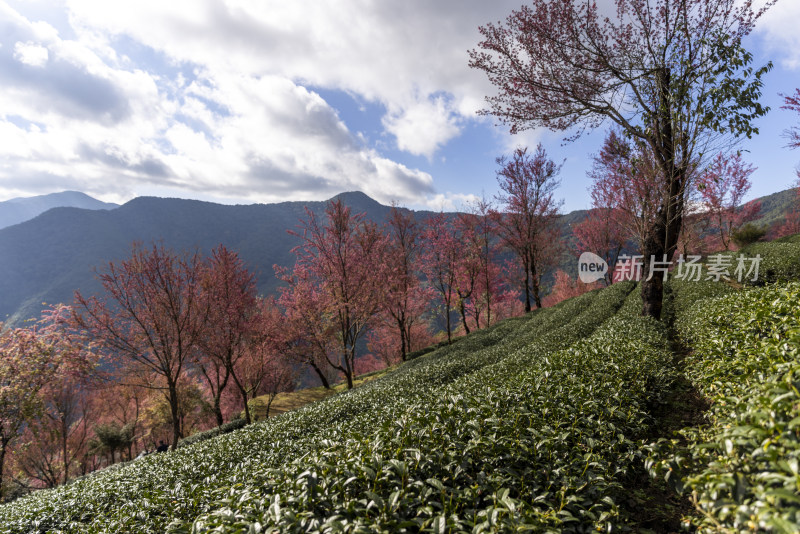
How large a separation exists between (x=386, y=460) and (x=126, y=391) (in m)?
33.3

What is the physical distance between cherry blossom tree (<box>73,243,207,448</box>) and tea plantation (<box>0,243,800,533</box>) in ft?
29.0

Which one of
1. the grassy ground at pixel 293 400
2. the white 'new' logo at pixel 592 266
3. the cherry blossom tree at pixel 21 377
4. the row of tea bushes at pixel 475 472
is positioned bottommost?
the grassy ground at pixel 293 400

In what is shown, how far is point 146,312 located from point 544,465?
17.2 meters

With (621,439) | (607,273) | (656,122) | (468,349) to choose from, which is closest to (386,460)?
(621,439)

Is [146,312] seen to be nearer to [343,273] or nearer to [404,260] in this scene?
[343,273]

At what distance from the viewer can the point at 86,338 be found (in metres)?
14.6

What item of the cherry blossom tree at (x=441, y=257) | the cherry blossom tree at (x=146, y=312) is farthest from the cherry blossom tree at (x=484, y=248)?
the cherry blossom tree at (x=146, y=312)

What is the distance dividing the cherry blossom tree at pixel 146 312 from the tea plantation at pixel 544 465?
29.0 ft

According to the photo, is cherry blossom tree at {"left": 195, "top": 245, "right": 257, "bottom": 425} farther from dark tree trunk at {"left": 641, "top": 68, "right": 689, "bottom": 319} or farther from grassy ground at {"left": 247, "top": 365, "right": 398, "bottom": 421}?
dark tree trunk at {"left": 641, "top": 68, "right": 689, "bottom": 319}

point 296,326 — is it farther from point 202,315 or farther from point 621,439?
point 621,439

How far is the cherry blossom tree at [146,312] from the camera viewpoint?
46.6ft

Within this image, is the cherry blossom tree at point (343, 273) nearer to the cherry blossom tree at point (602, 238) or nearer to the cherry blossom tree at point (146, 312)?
the cherry blossom tree at point (146, 312)

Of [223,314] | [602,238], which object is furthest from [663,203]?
[602,238]

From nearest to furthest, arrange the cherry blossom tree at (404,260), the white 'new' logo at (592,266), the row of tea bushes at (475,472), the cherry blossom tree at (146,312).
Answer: the row of tea bushes at (475,472) < the cherry blossom tree at (146,312) < the cherry blossom tree at (404,260) < the white 'new' logo at (592,266)
